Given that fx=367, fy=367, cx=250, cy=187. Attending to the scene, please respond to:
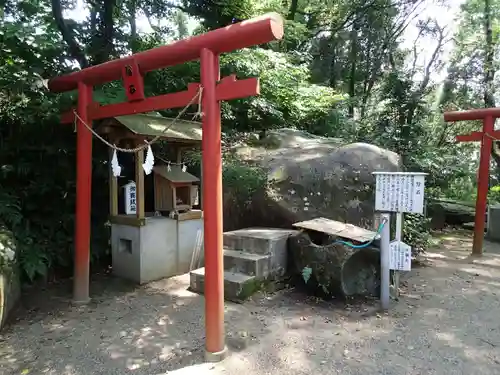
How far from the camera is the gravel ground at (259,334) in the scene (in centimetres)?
340

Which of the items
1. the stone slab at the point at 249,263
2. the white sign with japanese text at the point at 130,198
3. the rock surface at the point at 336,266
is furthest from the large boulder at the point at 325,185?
the white sign with japanese text at the point at 130,198

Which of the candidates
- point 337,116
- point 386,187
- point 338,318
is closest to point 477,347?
point 338,318

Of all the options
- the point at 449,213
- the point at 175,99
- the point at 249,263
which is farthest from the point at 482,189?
the point at 175,99

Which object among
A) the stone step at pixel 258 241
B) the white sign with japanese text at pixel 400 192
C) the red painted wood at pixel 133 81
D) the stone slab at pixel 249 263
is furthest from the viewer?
the stone step at pixel 258 241

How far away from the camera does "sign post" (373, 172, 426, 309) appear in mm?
4762

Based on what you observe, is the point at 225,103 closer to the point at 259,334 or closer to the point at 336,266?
the point at 336,266

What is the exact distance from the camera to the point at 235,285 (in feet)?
16.6

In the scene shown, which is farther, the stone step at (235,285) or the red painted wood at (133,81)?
the stone step at (235,285)

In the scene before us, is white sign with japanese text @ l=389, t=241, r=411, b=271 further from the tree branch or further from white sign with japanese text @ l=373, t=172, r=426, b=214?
the tree branch

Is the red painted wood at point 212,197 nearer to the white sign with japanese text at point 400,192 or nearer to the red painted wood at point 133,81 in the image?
the red painted wood at point 133,81

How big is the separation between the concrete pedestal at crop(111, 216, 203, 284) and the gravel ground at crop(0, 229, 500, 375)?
0.27 metres

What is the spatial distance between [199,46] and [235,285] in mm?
3107

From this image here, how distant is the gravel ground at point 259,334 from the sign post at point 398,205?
0.55 metres

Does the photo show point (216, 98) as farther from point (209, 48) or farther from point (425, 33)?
point (425, 33)
